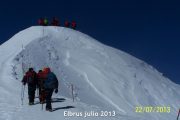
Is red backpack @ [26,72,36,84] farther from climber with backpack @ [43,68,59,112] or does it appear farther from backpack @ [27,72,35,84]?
climber with backpack @ [43,68,59,112]

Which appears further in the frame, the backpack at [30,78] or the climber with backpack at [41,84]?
the backpack at [30,78]

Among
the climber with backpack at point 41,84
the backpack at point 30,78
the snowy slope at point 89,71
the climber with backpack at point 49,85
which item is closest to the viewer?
the climber with backpack at point 49,85

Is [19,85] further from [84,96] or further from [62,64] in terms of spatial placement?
[62,64]

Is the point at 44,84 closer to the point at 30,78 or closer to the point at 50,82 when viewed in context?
the point at 50,82

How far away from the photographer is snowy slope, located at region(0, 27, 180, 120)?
120 ft

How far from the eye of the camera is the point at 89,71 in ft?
141

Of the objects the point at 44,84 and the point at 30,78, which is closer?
the point at 44,84

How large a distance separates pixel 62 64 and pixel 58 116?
2365 centimetres

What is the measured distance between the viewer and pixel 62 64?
42281 mm

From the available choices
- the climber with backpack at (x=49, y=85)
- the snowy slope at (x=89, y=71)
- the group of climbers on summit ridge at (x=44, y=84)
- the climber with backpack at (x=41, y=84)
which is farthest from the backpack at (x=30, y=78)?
the snowy slope at (x=89, y=71)

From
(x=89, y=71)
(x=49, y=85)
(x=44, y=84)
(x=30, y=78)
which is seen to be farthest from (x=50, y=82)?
(x=89, y=71)

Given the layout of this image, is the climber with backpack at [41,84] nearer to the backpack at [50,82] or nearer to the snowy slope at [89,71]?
the backpack at [50,82]

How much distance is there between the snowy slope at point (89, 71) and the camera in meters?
36.5

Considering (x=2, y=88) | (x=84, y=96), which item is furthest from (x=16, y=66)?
(x=2, y=88)
